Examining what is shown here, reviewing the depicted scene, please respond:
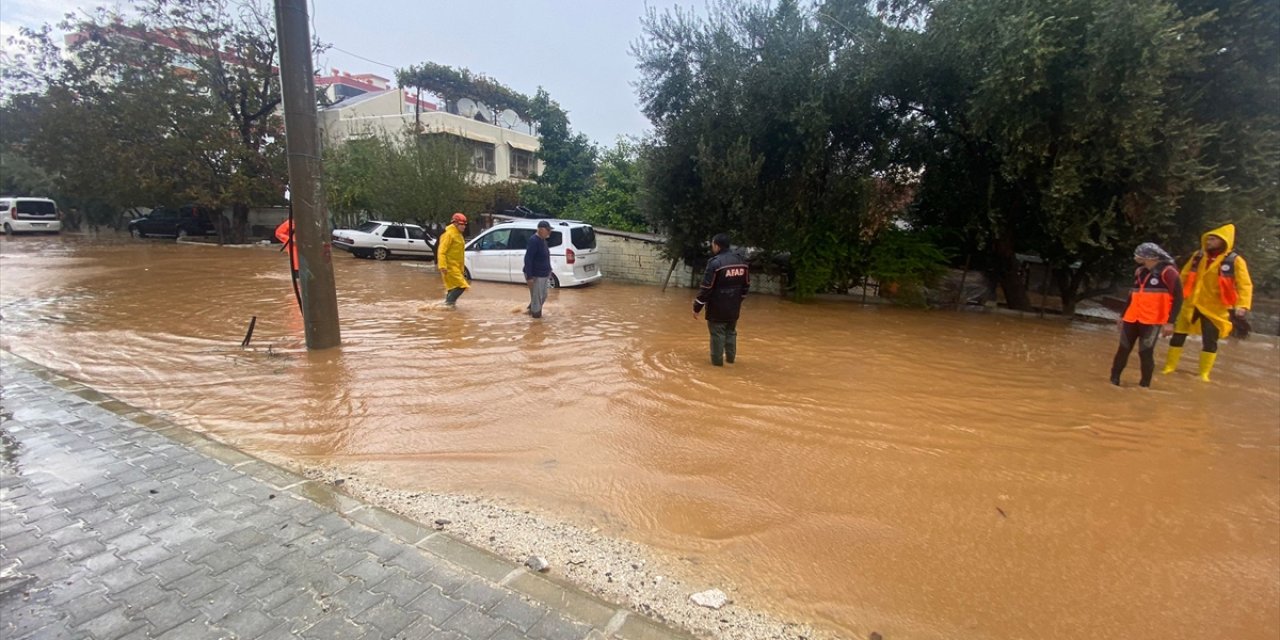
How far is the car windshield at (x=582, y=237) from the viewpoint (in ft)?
42.3

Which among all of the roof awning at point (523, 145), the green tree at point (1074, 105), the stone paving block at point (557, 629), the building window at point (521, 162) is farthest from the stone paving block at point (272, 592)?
the roof awning at point (523, 145)

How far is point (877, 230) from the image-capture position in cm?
1123

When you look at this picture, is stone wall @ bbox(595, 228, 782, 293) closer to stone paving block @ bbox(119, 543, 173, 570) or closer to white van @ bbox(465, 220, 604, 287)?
white van @ bbox(465, 220, 604, 287)

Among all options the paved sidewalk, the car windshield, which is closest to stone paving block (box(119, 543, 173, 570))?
the paved sidewalk

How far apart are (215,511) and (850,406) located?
184 inches

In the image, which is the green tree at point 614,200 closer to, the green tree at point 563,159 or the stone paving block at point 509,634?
the green tree at point 563,159

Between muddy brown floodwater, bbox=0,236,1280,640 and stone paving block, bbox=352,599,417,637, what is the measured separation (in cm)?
102

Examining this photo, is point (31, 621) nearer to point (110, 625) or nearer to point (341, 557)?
point (110, 625)

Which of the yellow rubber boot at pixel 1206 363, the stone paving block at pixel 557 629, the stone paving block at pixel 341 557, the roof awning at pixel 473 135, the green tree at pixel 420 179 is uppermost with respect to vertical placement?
the roof awning at pixel 473 135

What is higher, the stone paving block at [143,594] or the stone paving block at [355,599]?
the stone paving block at [355,599]

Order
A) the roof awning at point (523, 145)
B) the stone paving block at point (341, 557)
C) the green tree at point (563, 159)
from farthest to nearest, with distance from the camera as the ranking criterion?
the roof awning at point (523, 145)
the green tree at point (563, 159)
the stone paving block at point (341, 557)

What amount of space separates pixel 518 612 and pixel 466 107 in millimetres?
40076

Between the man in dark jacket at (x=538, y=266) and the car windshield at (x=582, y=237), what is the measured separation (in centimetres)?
394

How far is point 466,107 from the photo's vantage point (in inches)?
1474
